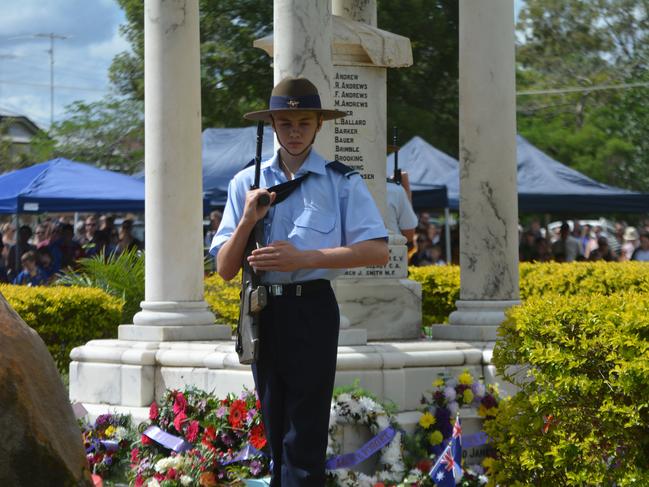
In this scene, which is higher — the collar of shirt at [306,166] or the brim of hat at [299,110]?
the brim of hat at [299,110]

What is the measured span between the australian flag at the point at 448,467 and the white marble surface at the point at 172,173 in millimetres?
2707

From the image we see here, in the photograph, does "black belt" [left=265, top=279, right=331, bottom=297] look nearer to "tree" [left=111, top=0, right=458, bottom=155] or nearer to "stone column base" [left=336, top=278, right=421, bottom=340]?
"stone column base" [left=336, top=278, right=421, bottom=340]

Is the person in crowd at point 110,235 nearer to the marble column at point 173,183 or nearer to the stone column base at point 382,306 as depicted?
the marble column at point 173,183

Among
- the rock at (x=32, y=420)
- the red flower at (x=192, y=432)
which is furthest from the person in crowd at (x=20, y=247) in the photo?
the rock at (x=32, y=420)

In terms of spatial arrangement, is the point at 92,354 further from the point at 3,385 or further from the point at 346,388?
the point at 3,385

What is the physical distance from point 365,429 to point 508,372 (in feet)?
4.31

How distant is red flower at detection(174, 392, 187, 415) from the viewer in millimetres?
8000

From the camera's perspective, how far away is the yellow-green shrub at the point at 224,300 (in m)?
11.5

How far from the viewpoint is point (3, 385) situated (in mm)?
4465

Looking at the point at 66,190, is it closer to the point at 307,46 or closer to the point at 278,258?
the point at 307,46

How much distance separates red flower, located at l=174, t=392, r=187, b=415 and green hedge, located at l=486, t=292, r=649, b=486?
2.19m

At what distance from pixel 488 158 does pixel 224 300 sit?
355 centimetres

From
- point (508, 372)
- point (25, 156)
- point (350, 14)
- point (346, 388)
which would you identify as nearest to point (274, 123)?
point (346, 388)

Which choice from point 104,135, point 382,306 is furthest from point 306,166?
point 104,135
